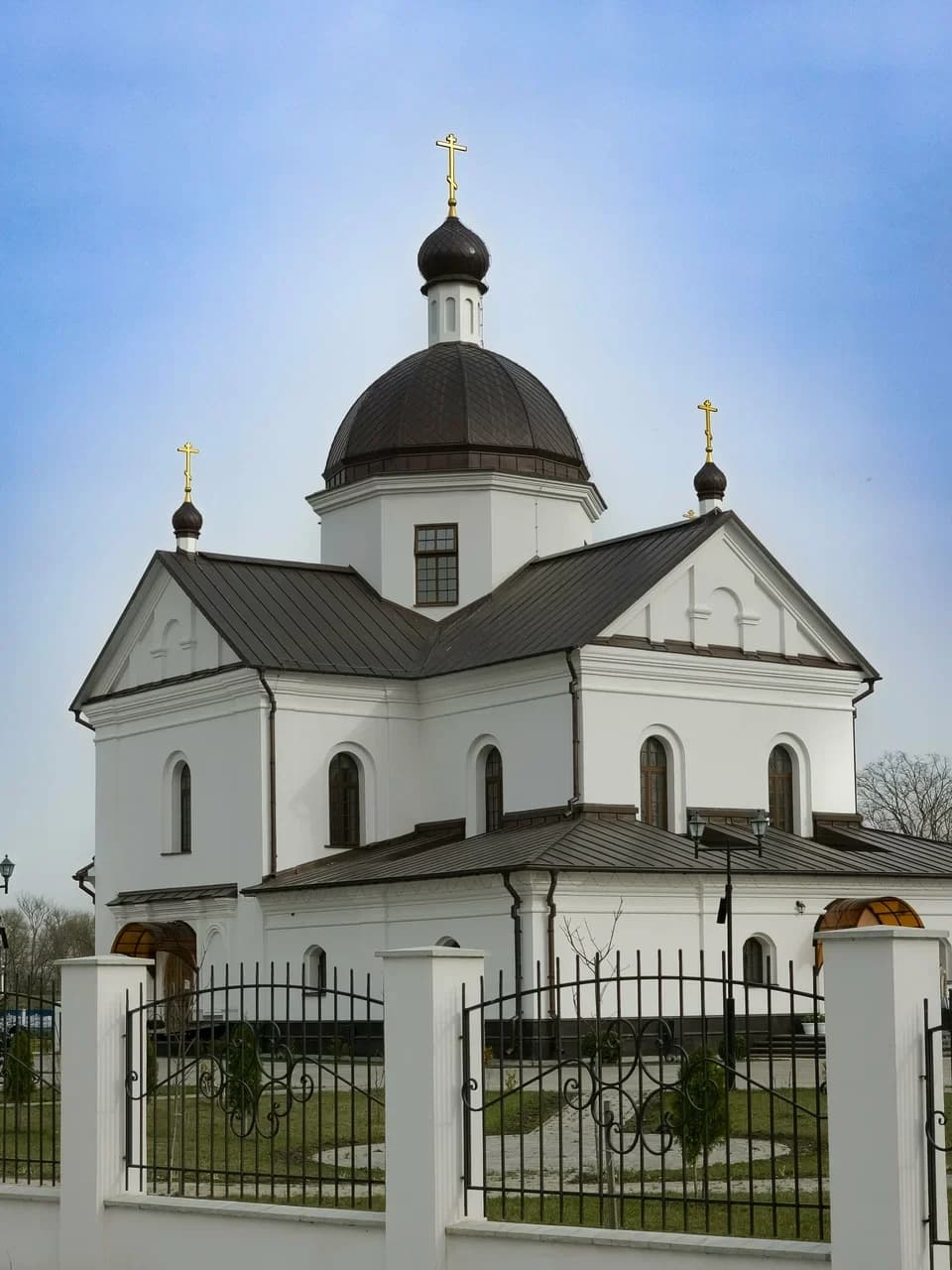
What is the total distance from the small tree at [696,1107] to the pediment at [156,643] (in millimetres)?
21384

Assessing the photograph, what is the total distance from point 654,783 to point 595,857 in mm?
3667

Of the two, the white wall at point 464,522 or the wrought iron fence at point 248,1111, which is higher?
the white wall at point 464,522

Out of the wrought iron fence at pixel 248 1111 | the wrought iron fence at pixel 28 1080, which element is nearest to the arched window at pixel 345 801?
the wrought iron fence at pixel 248 1111

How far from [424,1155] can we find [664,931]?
1808cm

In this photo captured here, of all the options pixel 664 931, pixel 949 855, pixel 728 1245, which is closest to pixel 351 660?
pixel 664 931

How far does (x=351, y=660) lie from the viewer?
34.2 m

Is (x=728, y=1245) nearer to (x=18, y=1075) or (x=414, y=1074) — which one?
(x=414, y=1074)

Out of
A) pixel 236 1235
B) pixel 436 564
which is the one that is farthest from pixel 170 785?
pixel 236 1235

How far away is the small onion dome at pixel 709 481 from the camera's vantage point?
33562mm

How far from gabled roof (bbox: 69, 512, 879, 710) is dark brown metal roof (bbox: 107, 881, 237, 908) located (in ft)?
12.8

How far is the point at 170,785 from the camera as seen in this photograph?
117 feet

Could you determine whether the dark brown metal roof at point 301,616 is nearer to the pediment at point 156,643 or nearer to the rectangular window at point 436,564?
the pediment at point 156,643

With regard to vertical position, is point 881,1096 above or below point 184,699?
below

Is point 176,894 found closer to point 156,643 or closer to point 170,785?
point 170,785
